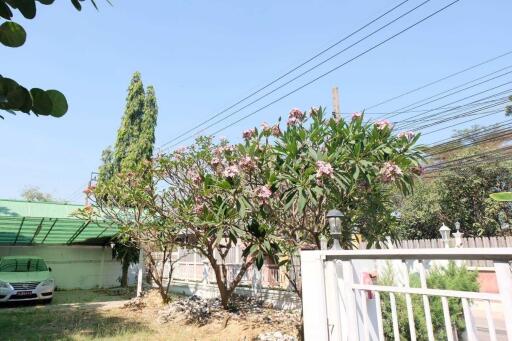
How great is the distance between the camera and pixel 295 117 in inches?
209

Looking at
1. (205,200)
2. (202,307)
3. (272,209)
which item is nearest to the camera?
(272,209)

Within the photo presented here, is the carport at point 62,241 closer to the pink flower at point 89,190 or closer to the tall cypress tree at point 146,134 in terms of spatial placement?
the pink flower at point 89,190

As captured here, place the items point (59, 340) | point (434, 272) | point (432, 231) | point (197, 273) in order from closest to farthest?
point (434, 272) → point (59, 340) → point (197, 273) → point (432, 231)

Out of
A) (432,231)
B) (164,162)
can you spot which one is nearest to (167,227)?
(164,162)

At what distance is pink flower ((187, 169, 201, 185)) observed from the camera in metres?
6.88

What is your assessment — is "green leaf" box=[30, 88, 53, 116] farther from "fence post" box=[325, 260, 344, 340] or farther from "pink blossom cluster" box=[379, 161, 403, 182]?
"pink blossom cluster" box=[379, 161, 403, 182]

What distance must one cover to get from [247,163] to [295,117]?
1034 mm

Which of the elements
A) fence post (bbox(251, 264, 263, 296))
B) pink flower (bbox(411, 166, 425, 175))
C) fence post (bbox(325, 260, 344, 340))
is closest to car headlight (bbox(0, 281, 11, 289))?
fence post (bbox(251, 264, 263, 296))

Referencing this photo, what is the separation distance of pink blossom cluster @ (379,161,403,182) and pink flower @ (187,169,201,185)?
11.6 feet

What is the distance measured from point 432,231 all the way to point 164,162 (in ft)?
72.9

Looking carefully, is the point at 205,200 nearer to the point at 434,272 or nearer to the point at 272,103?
the point at 434,272

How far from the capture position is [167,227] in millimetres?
8891

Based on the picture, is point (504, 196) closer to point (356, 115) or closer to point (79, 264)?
point (356, 115)

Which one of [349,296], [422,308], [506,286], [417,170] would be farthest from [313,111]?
[506,286]
